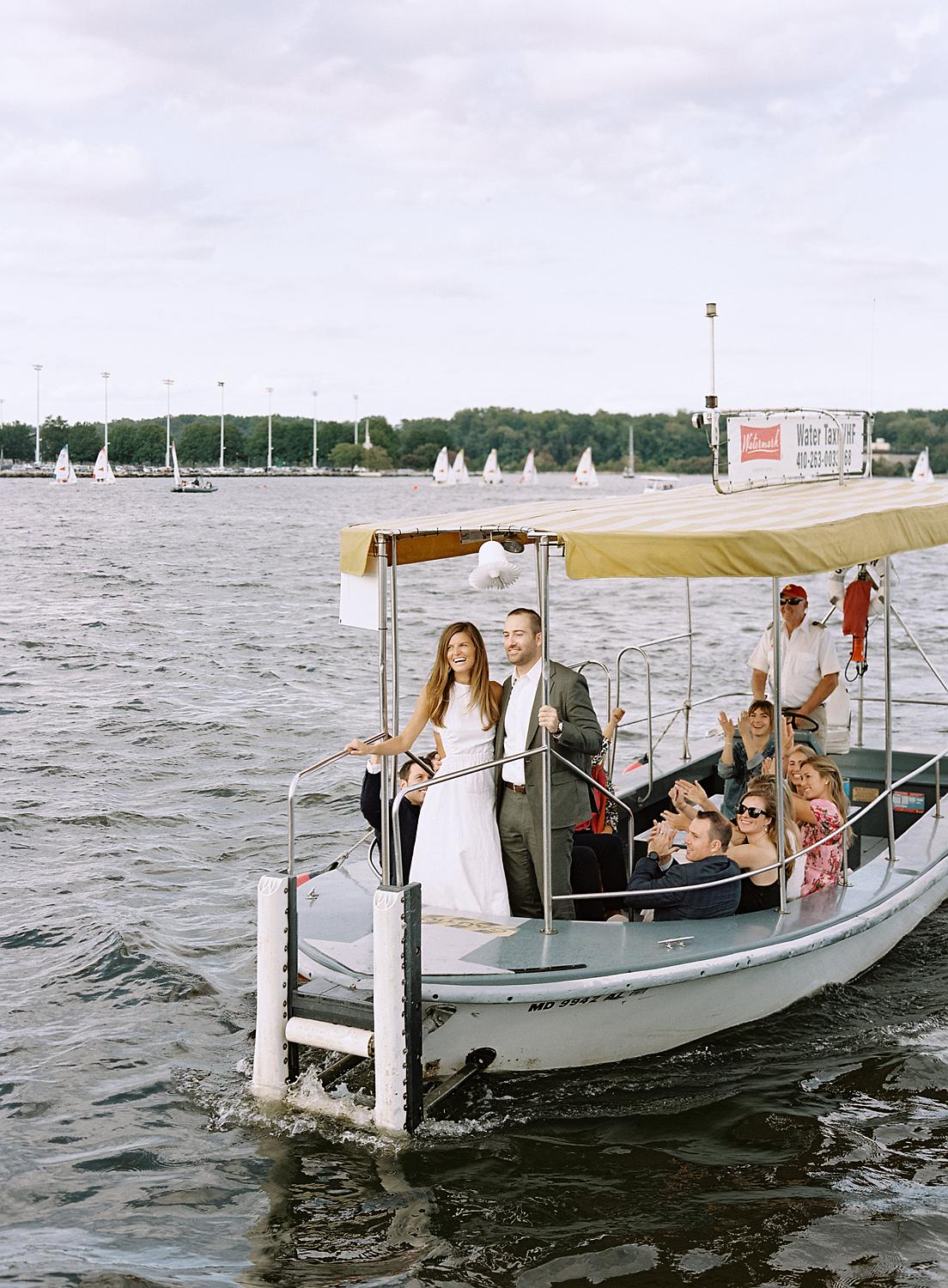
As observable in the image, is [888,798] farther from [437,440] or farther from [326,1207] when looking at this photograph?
[437,440]

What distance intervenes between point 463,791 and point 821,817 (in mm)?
2414

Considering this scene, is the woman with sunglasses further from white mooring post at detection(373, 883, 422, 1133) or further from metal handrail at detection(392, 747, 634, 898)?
white mooring post at detection(373, 883, 422, 1133)

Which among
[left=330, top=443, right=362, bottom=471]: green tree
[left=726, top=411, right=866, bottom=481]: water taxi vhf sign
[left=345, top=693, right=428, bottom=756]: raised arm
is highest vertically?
[left=330, top=443, right=362, bottom=471]: green tree

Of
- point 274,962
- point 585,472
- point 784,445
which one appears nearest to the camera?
point 274,962

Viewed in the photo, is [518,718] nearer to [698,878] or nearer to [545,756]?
[545,756]

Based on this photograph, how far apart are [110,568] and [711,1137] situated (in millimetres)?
44413

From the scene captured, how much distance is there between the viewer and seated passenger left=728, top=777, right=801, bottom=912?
25.9 ft

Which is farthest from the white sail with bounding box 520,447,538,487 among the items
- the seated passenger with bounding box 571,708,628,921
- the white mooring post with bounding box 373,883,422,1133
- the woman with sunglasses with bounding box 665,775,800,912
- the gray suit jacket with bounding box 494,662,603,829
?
the white mooring post with bounding box 373,883,422,1133

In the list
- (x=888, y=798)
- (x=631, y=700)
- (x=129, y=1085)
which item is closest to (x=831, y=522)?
(x=888, y=798)

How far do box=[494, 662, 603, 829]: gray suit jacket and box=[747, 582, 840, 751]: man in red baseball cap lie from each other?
3858 millimetres

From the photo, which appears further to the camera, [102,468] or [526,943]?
[102,468]

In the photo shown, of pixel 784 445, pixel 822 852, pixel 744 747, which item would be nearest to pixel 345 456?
pixel 744 747

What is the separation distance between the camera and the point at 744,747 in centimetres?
1083

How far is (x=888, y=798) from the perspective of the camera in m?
8.98
